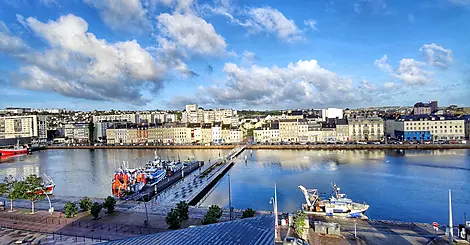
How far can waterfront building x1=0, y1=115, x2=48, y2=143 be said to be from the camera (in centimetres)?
7300

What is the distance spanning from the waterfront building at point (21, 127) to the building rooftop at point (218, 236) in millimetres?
76455

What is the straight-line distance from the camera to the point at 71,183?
26.1m

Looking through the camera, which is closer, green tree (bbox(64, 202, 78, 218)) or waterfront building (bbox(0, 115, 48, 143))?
green tree (bbox(64, 202, 78, 218))

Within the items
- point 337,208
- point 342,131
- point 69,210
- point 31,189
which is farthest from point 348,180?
point 342,131

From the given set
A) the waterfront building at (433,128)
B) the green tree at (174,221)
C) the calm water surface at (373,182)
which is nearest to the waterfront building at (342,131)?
the waterfront building at (433,128)

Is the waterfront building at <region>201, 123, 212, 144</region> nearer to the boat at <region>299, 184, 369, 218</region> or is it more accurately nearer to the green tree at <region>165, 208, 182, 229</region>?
the boat at <region>299, 184, 369, 218</region>

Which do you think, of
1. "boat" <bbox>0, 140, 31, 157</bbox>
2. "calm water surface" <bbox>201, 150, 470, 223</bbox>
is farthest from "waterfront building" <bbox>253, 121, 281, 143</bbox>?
"boat" <bbox>0, 140, 31, 157</bbox>

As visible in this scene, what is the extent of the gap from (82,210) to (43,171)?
21775 mm

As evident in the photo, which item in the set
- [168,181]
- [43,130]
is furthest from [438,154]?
[43,130]

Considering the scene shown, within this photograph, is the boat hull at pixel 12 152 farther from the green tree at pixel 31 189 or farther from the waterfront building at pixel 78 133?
the green tree at pixel 31 189

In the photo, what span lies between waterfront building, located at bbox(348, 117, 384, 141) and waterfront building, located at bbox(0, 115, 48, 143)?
63.6 m

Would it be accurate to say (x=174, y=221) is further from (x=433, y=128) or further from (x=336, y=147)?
(x=433, y=128)

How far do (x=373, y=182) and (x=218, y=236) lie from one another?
19329 millimetres

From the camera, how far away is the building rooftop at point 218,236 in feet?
21.7
